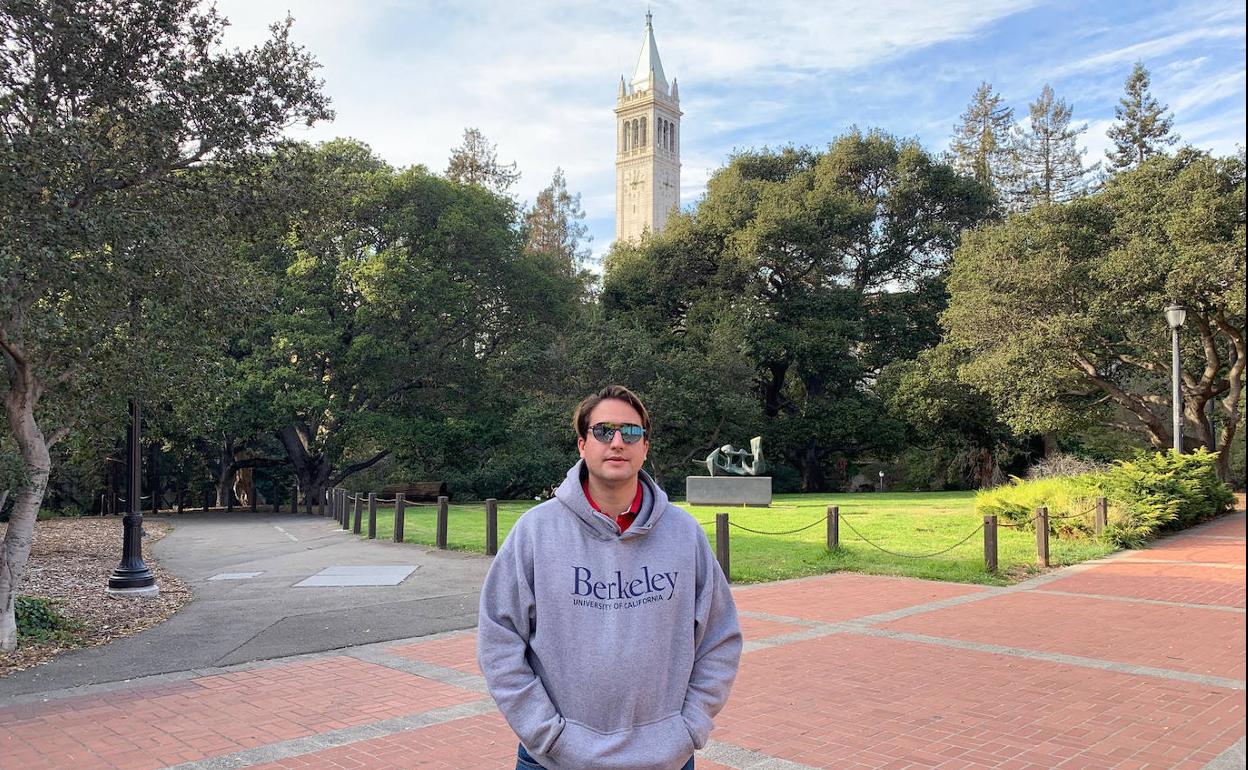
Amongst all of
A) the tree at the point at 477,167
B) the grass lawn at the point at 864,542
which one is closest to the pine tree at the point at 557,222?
the tree at the point at 477,167

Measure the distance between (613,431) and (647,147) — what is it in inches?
4444

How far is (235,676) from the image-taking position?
6.83 meters

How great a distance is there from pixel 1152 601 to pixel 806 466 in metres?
29.0

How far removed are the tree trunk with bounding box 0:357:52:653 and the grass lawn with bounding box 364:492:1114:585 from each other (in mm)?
7786

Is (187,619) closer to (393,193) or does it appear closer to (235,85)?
(235,85)

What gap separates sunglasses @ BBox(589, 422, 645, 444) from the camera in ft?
8.89

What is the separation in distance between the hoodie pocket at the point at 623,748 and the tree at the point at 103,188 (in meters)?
6.30

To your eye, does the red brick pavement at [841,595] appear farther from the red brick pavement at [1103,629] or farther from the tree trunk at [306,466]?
the tree trunk at [306,466]

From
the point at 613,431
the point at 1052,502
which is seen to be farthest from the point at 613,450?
the point at 1052,502

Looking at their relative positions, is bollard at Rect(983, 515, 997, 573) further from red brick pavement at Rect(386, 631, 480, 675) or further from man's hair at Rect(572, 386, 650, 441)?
man's hair at Rect(572, 386, 650, 441)

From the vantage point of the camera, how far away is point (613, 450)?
8.82 ft

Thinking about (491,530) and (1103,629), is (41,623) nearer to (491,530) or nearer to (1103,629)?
(491,530)

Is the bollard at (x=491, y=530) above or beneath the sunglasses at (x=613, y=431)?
beneath

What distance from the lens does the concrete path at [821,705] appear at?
16.4ft
